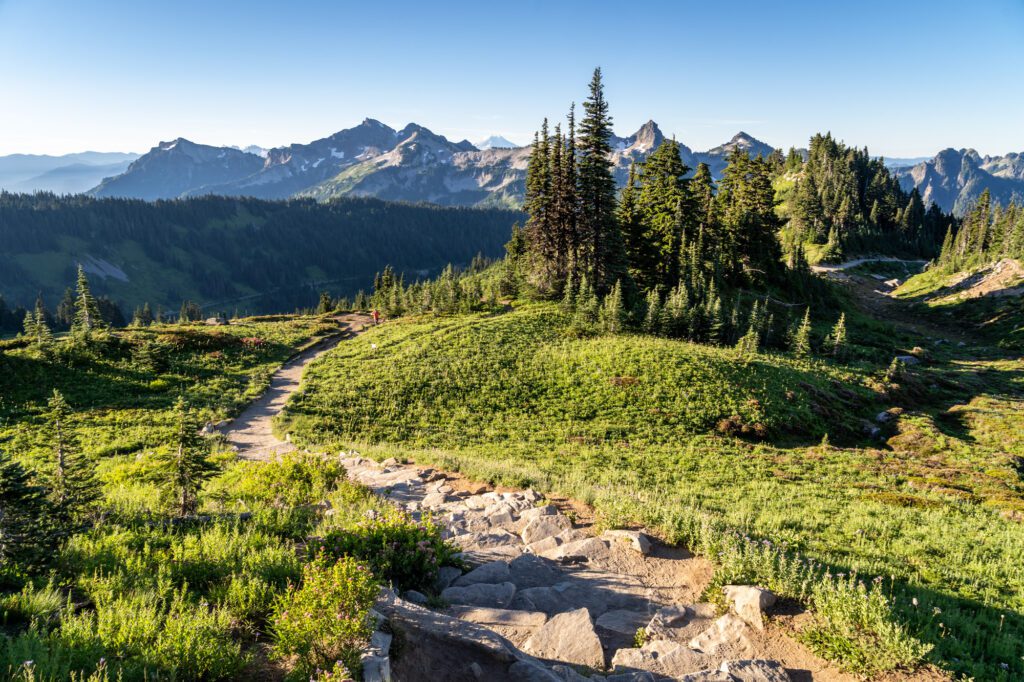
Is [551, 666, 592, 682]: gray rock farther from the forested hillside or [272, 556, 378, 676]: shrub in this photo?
the forested hillside

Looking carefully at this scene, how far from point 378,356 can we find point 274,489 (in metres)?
25.8

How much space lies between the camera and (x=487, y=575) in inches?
350

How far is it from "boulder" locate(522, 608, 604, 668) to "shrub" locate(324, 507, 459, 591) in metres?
2.32

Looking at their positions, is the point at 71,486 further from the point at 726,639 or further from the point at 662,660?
the point at 726,639

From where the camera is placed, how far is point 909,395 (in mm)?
36656

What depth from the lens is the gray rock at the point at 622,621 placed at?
25.2 feet

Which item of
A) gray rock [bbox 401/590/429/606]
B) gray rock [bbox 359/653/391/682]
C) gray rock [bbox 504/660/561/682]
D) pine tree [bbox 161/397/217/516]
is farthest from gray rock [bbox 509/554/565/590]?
pine tree [bbox 161/397/217/516]

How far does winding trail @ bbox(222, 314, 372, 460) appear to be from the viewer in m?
22.1

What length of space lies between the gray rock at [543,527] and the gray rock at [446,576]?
2461mm

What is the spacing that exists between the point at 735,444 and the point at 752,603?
20072mm

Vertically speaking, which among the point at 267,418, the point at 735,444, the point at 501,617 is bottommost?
the point at 267,418

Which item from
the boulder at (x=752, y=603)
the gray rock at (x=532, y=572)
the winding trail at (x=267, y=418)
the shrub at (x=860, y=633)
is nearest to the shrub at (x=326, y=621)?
the gray rock at (x=532, y=572)

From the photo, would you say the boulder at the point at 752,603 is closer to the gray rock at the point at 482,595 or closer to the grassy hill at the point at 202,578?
the gray rock at the point at 482,595

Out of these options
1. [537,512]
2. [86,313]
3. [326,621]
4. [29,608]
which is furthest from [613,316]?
[86,313]
